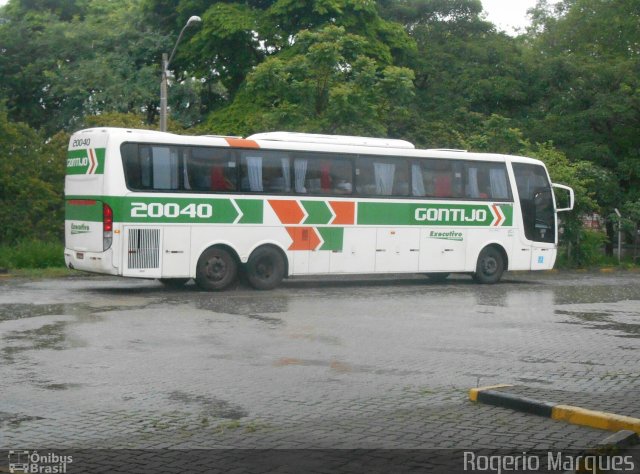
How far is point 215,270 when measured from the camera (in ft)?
71.7

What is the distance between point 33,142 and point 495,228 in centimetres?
1316

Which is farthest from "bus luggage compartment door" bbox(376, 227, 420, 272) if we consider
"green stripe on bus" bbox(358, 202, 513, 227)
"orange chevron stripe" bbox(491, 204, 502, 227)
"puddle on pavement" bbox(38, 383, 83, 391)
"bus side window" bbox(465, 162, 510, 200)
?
"puddle on pavement" bbox(38, 383, 83, 391)

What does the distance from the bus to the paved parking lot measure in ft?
4.49

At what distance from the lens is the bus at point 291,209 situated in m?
20.8

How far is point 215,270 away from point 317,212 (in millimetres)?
2838

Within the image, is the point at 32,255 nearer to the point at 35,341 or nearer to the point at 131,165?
the point at 131,165

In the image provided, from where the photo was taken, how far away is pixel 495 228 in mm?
26094

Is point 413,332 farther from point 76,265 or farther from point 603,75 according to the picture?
point 603,75

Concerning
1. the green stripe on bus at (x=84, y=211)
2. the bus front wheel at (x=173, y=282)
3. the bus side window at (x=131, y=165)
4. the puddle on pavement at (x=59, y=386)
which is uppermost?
the bus side window at (x=131, y=165)

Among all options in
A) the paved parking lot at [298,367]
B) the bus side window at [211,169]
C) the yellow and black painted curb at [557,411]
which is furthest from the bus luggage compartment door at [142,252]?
the yellow and black painted curb at [557,411]

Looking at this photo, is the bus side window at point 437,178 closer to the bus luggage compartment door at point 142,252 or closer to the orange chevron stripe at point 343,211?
the orange chevron stripe at point 343,211

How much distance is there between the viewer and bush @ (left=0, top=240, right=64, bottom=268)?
86.8ft

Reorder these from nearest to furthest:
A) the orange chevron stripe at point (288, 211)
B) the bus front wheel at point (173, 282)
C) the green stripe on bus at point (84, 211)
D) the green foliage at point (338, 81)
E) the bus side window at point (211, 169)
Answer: the green stripe on bus at point (84, 211), the bus side window at point (211, 169), the orange chevron stripe at point (288, 211), the bus front wheel at point (173, 282), the green foliage at point (338, 81)

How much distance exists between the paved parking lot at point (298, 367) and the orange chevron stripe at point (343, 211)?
2.79 metres
